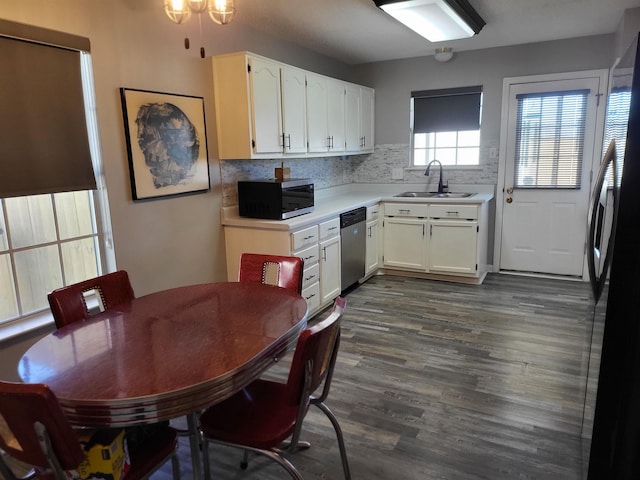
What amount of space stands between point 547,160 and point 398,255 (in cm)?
183

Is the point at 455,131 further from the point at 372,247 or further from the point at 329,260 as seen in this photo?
the point at 329,260

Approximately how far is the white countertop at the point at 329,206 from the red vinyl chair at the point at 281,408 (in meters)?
1.71

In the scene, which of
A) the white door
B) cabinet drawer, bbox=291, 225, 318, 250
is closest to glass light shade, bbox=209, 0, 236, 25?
cabinet drawer, bbox=291, 225, 318, 250

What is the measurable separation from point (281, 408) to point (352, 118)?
12.1ft

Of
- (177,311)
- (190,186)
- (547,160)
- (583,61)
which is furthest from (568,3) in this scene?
(177,311)

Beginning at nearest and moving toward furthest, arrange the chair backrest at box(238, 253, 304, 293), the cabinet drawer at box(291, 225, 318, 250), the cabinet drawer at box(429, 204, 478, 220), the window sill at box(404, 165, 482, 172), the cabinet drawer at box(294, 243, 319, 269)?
1. the chair backrest at box(238, 253, 304, 293)
2. the cabinet drawer at box(291, 225, 318, 250)
3. the cabinet drawer at box(294, 243, 319, 269)
4. the cabinet drawer at box(429, 204, 478, 220)
5. the window sill at box(404, 165, 482, 172)

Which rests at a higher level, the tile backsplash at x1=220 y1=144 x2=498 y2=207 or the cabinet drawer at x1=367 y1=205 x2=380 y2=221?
the tile backsplash at x1=220 y1=144 x2=498 y2=207

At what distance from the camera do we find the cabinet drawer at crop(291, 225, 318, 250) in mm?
3379

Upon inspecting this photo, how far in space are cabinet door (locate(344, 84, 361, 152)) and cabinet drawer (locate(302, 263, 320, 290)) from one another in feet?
5.29

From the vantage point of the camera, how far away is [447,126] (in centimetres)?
504

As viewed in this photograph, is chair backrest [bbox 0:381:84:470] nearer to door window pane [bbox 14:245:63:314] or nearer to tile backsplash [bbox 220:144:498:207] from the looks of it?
door window pane [bbox 14:245:63:314]

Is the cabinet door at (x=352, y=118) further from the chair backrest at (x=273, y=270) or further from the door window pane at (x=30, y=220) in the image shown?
the door window pane at (x=30, y=220)

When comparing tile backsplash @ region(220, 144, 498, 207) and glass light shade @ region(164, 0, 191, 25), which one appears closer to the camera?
glass light shade @ region(164, 0, 191, 25)

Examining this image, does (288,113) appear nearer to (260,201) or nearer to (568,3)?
(260,201)
